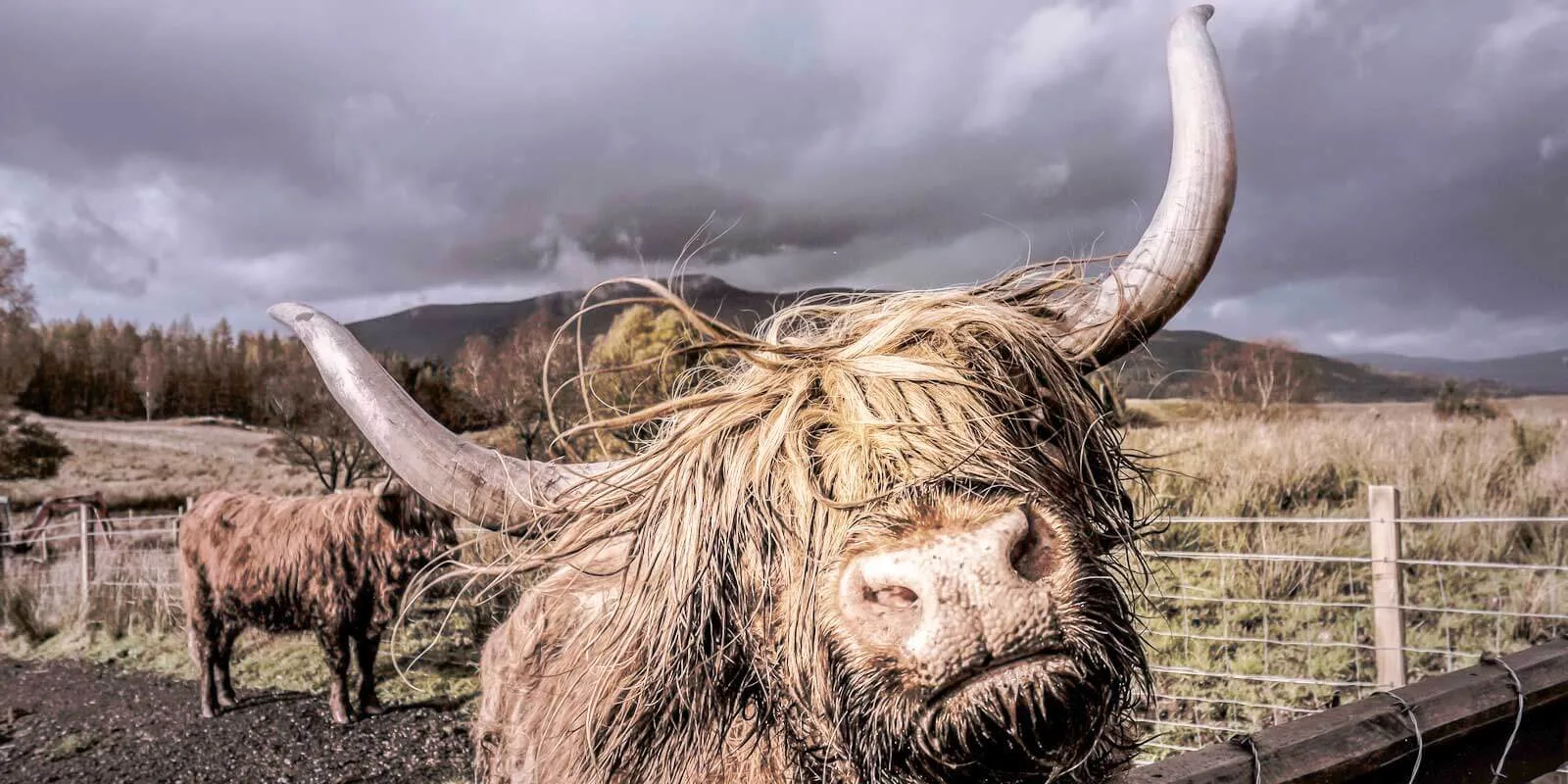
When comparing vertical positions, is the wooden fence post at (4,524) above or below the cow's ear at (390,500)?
below

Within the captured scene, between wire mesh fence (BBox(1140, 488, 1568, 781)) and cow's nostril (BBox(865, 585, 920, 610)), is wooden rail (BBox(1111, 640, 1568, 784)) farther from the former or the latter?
wire mesh fence (BBox(1140, 488, 1568, 781))

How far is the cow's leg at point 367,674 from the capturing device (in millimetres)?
5898

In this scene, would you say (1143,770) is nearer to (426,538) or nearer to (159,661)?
(426,538)

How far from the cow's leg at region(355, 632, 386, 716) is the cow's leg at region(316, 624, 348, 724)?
134mm

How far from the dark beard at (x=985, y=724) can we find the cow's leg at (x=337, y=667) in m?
6.01

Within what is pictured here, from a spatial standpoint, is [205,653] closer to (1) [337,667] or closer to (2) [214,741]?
(2) [214,741]

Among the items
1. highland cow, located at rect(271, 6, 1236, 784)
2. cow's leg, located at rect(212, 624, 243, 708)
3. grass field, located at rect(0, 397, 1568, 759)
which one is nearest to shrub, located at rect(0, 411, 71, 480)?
grass field, located at rect(0, 397, 1568, 759)

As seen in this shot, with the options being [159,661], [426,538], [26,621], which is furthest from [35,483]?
[426,538]

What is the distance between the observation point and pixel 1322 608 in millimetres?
6344

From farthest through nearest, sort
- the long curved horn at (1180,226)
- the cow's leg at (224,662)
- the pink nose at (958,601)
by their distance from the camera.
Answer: the cow's leg at (224,662), the long curved horn at (1180,226), the pink nose at (958,601)

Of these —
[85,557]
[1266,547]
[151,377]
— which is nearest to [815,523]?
[1266,547]

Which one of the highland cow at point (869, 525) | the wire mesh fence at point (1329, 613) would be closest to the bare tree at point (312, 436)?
the highland cow at point (869, 525)

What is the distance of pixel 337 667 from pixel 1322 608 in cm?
781

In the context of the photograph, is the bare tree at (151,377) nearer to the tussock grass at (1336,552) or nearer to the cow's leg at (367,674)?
the cow's leg at (367,674)
